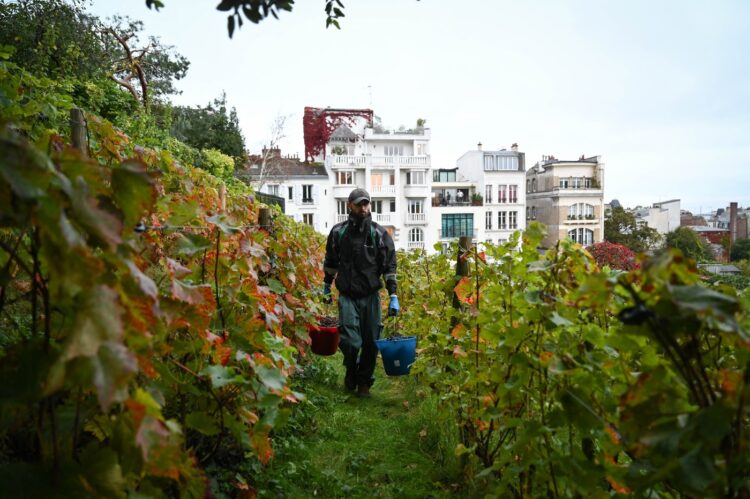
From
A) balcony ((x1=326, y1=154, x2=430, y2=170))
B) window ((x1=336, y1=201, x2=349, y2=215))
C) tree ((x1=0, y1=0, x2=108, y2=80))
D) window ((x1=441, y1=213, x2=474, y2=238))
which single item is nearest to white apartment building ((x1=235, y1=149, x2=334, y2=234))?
window ((x1=336, y1=201, x2=349, y2=215))

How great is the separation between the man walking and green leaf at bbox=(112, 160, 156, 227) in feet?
13.0

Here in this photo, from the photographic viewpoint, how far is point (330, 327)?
4855 mm

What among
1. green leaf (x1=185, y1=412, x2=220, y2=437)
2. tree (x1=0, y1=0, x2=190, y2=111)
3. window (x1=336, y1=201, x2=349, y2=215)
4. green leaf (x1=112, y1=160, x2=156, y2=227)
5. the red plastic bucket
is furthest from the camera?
window (x1=336, y1=201, x2=349, y2=215)

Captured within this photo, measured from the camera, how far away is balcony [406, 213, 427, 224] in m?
43.0

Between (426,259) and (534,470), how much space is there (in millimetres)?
6051

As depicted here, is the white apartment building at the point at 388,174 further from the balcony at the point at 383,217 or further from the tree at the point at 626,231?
the tree at the point at 626,231

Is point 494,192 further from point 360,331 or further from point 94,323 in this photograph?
point 94,323

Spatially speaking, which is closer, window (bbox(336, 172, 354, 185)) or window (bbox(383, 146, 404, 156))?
window (bbox(336, 172, 354, 185))

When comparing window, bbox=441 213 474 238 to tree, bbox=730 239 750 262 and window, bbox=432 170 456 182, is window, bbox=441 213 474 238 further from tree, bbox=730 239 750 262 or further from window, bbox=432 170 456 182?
tree, bbox=730 239 750 262

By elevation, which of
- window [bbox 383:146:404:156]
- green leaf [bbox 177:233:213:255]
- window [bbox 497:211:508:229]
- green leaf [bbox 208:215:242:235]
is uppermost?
window [bbox 383:146:404:156]

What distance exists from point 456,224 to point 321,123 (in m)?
14.9

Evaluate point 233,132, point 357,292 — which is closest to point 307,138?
point 233,132

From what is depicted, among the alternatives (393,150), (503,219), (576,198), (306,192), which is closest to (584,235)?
(576,198)

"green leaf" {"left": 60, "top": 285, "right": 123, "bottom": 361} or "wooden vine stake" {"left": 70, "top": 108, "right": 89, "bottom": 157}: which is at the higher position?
"wooden vine stake" {"left": 70, "top": 108, "right": 89, "bottom": 157}
